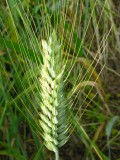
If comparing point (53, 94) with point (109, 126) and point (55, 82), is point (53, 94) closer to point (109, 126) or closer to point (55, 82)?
point (55, 82)

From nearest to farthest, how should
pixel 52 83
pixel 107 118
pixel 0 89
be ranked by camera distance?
pixel 52 83 → pixel 0 89 → pixel 107 118

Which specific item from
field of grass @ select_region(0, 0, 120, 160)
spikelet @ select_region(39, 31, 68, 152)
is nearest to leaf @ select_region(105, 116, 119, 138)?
field of grass @ select_region(0, 0, 120, 160)

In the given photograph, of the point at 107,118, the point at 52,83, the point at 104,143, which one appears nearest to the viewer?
the point at 52,83

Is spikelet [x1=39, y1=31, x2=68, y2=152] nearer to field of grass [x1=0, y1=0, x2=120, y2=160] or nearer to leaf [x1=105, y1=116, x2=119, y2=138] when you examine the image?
field of grass [x1=0, y1=0, x2=120, y2=160]

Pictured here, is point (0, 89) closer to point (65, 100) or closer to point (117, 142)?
point (65, 100)

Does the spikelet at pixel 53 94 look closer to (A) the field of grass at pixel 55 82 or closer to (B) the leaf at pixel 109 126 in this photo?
(A) the field of grass at pixel 55 82

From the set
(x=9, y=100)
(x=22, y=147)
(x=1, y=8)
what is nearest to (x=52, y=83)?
(x=9, y=100)

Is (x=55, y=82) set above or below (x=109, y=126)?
above

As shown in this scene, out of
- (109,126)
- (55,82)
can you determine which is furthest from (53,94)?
(109,126)
